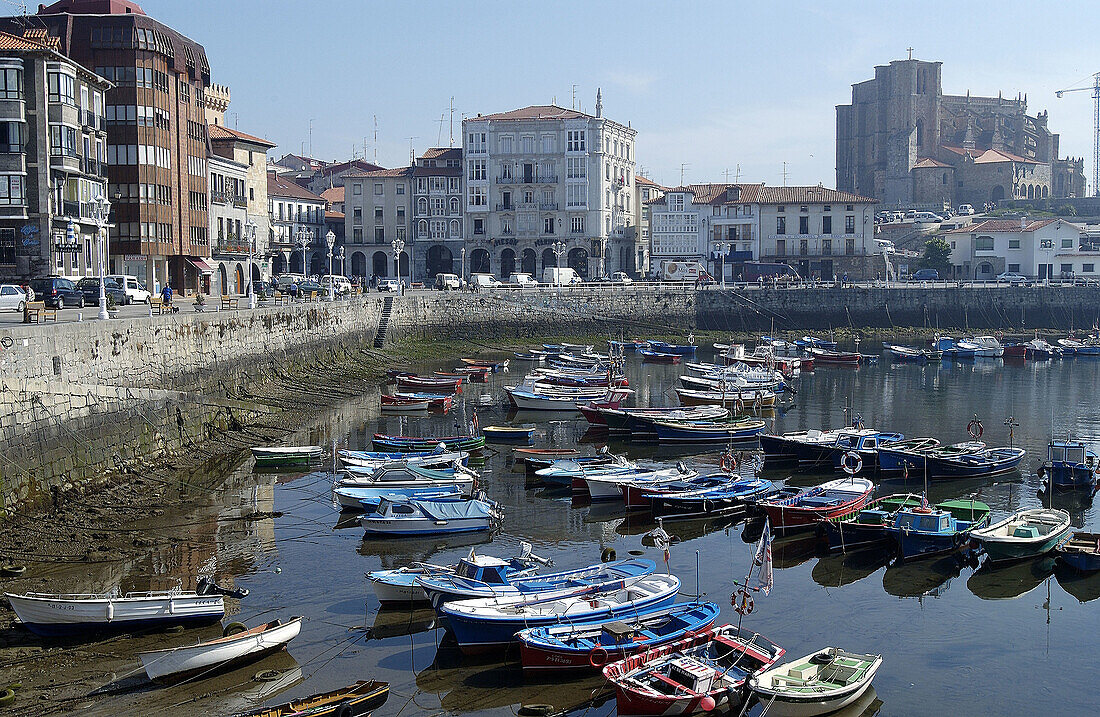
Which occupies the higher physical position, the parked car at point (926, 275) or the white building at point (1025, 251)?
the white building at point (1025, 251)

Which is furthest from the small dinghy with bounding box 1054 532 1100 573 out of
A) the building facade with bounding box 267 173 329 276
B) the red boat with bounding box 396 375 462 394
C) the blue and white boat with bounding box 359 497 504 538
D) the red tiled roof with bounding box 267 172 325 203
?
the red tiled roof with bounding box 267 172 325 203

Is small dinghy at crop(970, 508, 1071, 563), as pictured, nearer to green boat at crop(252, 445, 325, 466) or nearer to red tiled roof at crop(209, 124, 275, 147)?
green boat at crop(252, 445, 325, 466)

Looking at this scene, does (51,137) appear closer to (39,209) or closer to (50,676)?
(39,209)

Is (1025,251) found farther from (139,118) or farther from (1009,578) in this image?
(1009,578)

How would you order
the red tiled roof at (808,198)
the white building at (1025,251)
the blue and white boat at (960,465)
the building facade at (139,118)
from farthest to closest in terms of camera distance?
1. the white building at (1025,251)
2. the red tiled roof at (808,198)
3. the building facade at (139,118)
4. the blue and white boat at (960,465)

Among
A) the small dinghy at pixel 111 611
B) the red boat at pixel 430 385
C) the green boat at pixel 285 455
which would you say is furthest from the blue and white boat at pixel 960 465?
the small dinghy at pixel 111 611

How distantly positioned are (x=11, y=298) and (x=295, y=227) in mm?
68532

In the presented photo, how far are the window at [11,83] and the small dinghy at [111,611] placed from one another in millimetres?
36617

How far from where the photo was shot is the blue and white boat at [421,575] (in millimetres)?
24516

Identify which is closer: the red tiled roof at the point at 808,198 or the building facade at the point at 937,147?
the red tiled roof at the point at 808,198

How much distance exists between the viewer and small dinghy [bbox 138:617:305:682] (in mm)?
20766

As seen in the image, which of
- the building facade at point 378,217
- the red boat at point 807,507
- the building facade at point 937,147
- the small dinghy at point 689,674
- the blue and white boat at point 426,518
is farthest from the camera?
the building facade at point 937,147

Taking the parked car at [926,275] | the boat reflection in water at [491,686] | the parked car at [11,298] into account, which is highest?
the parked car at [926,275]

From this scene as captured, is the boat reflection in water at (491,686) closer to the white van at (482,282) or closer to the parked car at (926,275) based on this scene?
the white van at (482,282)
